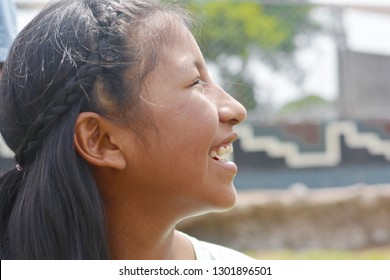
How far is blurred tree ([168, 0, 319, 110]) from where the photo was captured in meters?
6.35

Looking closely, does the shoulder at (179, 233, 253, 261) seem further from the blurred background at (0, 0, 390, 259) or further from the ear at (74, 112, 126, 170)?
the blurred background at (0, 0, 390, 259)

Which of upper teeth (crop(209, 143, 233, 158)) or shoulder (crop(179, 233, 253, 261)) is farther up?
upper teeth (crop(209, 143, 233, 158))

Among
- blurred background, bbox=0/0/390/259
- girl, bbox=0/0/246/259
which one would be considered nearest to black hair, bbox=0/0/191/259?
girl, bbox=0/0/246/259

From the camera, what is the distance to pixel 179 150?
1849 mm

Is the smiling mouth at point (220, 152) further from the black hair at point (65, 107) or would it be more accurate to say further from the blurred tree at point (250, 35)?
the blurred tree at point (250, 35)

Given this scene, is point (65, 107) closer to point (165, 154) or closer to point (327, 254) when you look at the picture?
point (165, 154)

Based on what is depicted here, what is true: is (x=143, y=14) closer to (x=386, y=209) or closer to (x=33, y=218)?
(x=33, y=218)

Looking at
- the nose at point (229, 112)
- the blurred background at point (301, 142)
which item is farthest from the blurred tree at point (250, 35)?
the nose at point (229, 112)

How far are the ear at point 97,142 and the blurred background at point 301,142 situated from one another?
166 inches

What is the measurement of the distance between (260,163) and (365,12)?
1.54m

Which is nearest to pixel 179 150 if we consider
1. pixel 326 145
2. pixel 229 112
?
pixel 229 112

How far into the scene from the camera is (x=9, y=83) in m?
1.90

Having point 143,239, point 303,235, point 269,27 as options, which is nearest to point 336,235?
point 303,235

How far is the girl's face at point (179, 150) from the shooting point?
1844mm
